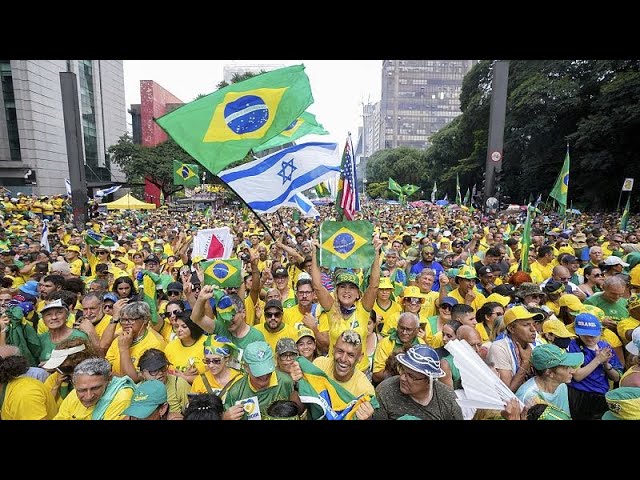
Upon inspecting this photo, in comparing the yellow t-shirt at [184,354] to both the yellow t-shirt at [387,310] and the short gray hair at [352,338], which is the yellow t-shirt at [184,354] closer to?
the short gray hair at [352,338]

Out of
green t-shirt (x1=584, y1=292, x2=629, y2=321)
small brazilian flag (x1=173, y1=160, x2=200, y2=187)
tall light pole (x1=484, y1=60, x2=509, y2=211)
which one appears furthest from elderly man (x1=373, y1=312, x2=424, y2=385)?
tall light pole (x1=484, y1=60, x2=509, y2=211)

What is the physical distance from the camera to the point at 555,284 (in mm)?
5336

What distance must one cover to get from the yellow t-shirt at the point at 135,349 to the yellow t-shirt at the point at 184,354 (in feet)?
0.46

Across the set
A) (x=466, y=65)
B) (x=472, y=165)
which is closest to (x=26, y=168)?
(x=472, y=165)

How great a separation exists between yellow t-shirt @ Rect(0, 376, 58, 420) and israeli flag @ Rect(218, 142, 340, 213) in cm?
305

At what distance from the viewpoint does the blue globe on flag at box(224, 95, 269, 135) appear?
4652 mm

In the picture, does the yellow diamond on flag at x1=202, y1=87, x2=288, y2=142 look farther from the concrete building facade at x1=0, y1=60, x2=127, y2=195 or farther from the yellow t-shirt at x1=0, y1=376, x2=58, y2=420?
the concrete building facade at x1=0, y1=60, x2=127, y2=195

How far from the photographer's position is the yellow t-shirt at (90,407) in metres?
2.77

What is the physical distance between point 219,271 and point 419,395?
2.86 m

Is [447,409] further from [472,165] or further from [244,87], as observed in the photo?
[472,165]

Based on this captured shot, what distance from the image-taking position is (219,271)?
15.6ft

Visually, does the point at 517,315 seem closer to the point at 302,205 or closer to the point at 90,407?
the point at 90,407

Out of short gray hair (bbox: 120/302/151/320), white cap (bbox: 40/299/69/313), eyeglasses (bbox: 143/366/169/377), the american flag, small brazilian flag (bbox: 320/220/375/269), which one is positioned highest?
the american flag

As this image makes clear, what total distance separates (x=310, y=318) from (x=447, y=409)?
7.13 ft
